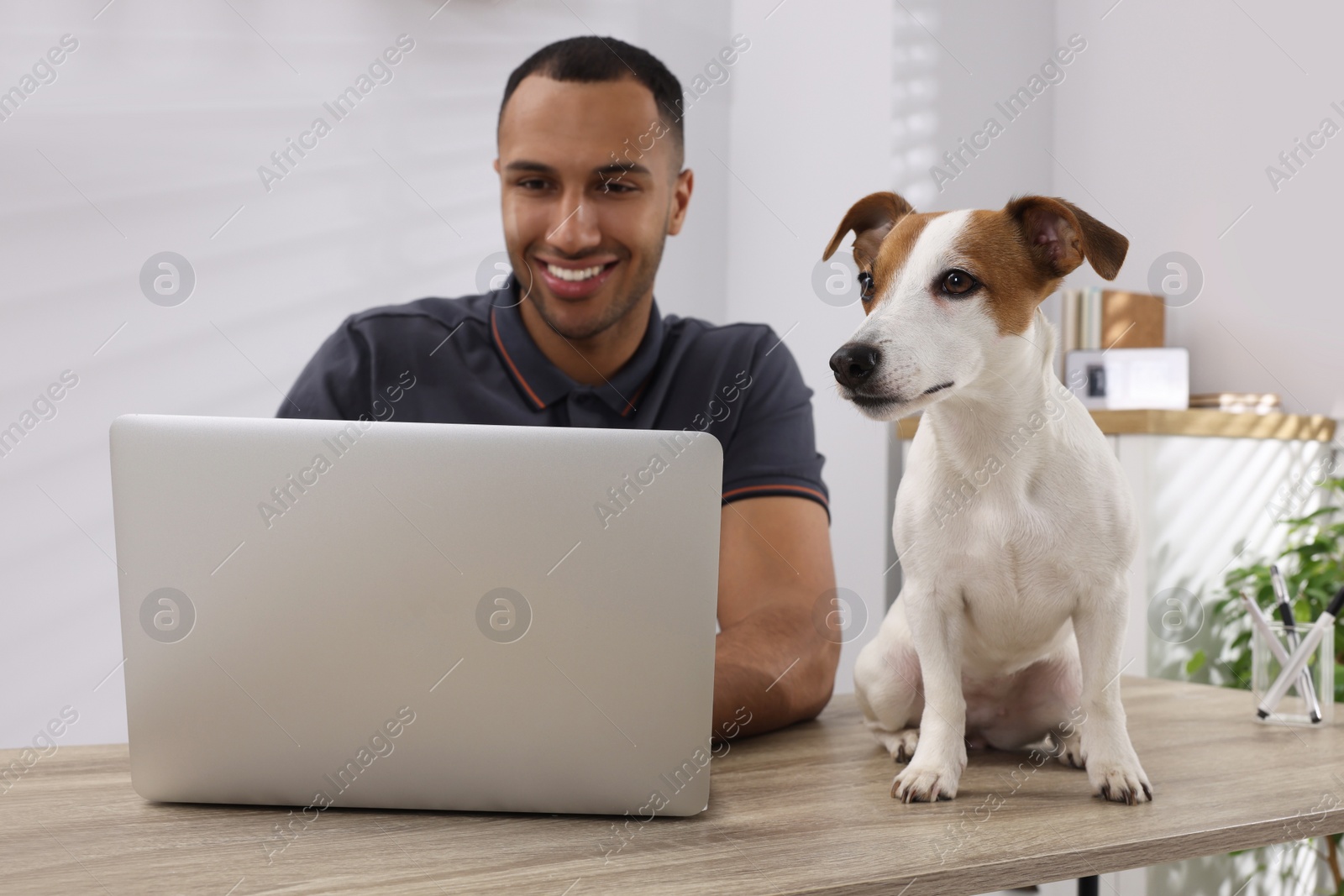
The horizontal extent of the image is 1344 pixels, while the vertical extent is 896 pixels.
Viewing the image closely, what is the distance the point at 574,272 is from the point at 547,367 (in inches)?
8.0

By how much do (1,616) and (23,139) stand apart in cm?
125

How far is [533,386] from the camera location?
5.38 feet

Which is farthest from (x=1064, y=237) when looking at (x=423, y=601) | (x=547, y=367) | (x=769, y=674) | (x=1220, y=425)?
(x=1220, y=425)

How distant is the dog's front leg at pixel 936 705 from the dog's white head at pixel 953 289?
0.19 metres

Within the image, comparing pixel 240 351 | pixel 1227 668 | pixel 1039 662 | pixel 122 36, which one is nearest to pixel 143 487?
pixel 1039 662

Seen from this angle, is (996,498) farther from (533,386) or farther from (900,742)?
(533,386)

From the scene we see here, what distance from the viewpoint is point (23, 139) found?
254 centimetres

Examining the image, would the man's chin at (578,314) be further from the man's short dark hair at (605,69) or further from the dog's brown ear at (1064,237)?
the dog's brown ear at (1064,237)

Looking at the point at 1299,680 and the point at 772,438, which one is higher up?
the point at 772,438

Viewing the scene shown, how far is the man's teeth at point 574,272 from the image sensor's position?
5.71 ft

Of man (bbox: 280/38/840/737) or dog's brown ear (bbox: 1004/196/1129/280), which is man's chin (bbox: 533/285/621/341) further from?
dog's brown ear (bbox: 1004/196/1129/280)

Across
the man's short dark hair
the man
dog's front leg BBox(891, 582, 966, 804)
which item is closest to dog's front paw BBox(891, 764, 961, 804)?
dog's front leg BBox(891, 582, 966, 804)

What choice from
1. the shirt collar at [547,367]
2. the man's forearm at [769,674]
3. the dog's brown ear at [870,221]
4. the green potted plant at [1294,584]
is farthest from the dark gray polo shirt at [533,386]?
the green potted plant at [1294,584]

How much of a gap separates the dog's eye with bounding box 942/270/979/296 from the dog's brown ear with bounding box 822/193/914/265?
0.12 meters
